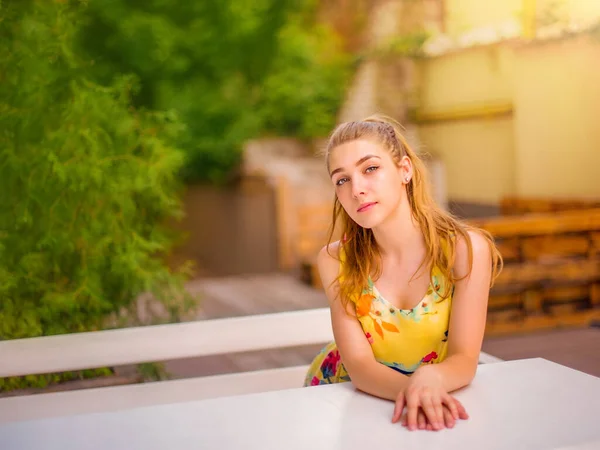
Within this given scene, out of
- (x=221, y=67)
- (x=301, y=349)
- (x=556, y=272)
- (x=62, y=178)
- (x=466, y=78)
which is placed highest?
(x=221, y=67)

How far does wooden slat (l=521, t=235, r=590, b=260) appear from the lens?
4914 mm

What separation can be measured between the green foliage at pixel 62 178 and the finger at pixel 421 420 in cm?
188

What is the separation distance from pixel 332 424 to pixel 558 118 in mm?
5587

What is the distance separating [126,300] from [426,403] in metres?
2.11

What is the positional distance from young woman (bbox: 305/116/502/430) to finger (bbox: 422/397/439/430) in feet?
0.85

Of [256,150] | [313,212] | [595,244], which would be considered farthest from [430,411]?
[256,150]

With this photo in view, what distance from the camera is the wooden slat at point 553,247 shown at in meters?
4.91

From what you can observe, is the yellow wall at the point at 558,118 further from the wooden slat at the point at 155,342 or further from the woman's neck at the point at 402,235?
the woman's neck at the point at 402,235

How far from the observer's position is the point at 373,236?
1.70 m

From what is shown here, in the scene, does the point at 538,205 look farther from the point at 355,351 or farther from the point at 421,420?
the point at 421,420

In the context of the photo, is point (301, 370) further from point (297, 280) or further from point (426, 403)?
point (297, 280)

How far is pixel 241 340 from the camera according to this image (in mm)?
2195

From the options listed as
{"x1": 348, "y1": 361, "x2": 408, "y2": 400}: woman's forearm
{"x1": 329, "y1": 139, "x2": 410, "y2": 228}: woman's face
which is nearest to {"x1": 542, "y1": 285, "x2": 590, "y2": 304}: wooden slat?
{"x1": 329, "y1": 139, "x2": 410, "y2": 228}: woman's face

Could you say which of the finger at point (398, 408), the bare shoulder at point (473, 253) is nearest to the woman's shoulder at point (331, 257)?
the bare shoulder at point (473, 253)
